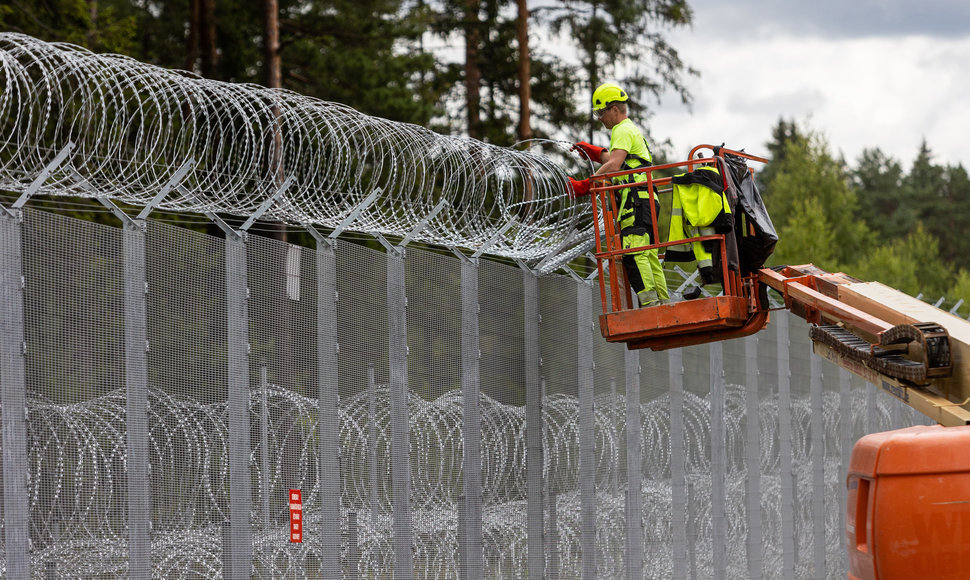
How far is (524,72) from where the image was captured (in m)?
24.7

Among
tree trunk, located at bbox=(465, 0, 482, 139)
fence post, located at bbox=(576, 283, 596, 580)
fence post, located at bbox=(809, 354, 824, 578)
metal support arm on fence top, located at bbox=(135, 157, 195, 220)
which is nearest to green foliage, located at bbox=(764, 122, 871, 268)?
tree trunk, located at bbox=(465, 0, 482, 139)

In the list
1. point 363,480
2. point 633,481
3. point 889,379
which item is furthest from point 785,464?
point 889,379

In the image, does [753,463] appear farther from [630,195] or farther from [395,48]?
[395,48]

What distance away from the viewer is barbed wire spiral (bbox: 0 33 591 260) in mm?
6508

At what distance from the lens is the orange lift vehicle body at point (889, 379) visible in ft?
16.5

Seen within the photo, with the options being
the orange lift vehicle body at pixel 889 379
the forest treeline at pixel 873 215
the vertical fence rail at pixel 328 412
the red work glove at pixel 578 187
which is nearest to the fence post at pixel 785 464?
the red work glove at pixel 578 187

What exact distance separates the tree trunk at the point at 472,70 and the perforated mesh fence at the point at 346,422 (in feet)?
49.0

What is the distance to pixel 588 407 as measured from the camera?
9906 millimetres

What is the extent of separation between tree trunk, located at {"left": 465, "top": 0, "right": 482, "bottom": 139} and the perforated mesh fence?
14.9 meters

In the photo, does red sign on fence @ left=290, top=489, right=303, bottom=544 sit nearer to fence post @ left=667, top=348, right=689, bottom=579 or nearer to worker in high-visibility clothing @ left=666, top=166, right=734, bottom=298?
worker in high-visibility clothing @ left=666, top=166, right=734, bottom=298

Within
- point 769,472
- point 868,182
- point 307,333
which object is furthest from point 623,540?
point 868,182

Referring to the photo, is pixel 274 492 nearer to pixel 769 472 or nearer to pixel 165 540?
pixel 165 540

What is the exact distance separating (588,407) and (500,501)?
4.03 ft

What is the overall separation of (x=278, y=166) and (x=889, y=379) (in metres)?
3.57
